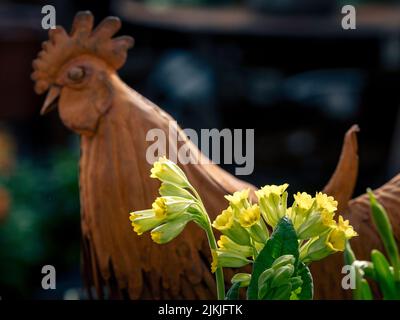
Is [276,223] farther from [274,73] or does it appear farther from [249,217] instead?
[274,73]

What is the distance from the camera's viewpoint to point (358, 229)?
140 centimetres

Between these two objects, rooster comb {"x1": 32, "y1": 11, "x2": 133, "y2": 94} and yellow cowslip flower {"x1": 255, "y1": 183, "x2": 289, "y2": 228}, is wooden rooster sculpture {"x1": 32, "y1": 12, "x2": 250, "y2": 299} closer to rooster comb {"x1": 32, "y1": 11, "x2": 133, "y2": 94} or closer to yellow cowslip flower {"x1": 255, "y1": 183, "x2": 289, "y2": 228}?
rooster comb {"x1": 32, "y1": 11, "x2": 133, "y2": 94}

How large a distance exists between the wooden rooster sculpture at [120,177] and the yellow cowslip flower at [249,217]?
1.07 feet

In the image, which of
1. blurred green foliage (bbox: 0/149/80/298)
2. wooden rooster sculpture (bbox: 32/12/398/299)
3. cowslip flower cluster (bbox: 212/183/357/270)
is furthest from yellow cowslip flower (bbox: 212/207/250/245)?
blurred green foliage (bbox: 0/149/80/298)

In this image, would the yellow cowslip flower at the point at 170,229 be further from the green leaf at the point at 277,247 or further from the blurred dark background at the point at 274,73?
the blurred dark background at the point at 274,73

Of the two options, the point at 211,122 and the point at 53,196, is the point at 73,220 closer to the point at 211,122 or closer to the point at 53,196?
the point at 53,196

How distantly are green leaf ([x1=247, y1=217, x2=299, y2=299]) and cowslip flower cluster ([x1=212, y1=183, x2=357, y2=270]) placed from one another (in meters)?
0.01

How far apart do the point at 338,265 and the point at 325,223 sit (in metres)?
0.35

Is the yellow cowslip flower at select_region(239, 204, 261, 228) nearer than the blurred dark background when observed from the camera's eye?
Yes

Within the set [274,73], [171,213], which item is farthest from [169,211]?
[274,73]

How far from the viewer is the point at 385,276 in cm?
106

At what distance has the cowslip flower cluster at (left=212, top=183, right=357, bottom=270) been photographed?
1050 millimetres
